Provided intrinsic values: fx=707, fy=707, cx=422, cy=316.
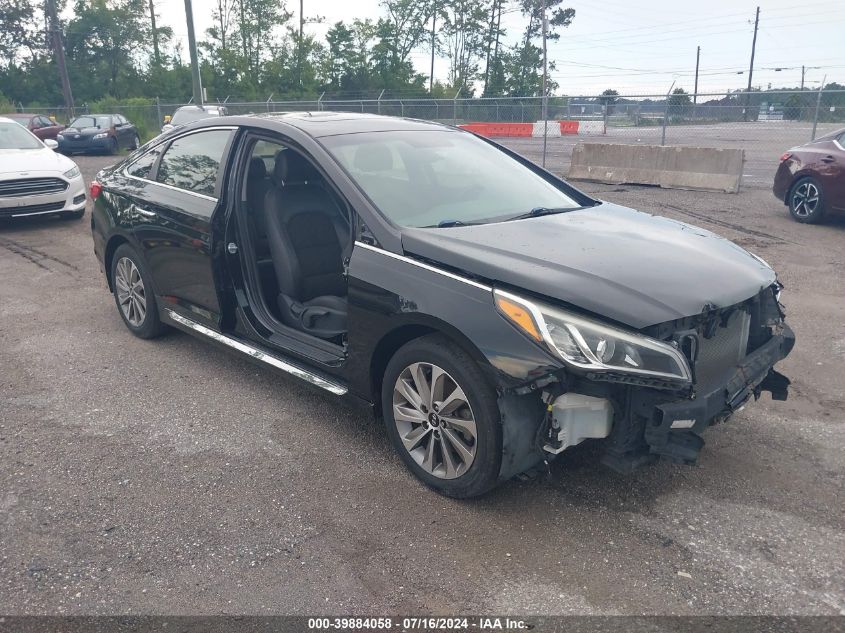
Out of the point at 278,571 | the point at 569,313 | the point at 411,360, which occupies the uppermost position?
the point at 569,313

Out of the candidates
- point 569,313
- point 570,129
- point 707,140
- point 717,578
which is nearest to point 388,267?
point 569,313

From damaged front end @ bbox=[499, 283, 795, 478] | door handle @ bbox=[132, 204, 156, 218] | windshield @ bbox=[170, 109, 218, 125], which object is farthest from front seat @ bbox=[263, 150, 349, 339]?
windshield @ bbox=[170, 109, 218, 125]

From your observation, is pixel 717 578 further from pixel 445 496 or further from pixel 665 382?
pixel 445 496

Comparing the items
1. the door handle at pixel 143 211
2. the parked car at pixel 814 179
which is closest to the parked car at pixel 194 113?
the parked car at pixel 814 179

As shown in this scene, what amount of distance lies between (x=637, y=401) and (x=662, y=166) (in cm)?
1127

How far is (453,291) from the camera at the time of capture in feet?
10.0

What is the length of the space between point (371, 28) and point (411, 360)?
52.2 m

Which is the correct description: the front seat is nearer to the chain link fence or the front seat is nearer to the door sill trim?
the door sill trim

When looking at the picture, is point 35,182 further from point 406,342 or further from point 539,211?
point 406,342

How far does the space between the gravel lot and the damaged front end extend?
367 mm

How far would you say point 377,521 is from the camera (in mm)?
3139

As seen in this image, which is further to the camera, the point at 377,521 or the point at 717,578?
the point at 377,521

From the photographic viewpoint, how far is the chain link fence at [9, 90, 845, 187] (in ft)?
49.3

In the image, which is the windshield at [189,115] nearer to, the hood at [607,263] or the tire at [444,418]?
the hood at [607,263]
